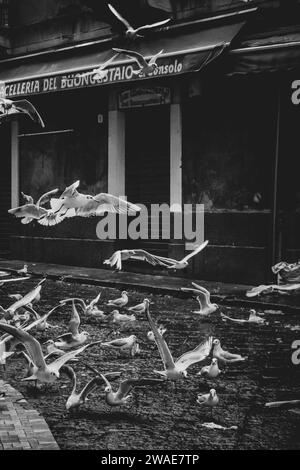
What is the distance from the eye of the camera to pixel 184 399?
5.67 metres

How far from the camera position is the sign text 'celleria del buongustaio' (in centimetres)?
1356

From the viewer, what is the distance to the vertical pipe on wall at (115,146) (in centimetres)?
1595

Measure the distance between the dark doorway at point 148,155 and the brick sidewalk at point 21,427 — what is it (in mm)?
10461

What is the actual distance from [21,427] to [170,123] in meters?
11.0

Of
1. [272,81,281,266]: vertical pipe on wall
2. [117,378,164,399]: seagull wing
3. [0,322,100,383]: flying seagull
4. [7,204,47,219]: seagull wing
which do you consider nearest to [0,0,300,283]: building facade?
[272,81,281,266]: vertical pipe on wall

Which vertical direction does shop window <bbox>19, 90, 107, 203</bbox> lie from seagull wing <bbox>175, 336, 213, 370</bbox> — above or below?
above

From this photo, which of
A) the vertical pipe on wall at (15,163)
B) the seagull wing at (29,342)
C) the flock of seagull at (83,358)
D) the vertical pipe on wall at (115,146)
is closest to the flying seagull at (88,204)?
the flock of seagull at (83,358)

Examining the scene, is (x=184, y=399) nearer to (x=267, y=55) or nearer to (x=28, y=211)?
(x=28, y=211)

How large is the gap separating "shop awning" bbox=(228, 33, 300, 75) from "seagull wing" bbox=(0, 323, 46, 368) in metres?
8.58

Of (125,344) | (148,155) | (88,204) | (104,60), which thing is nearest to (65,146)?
(148,155)

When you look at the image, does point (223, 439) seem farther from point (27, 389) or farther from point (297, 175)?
point (297, 175)

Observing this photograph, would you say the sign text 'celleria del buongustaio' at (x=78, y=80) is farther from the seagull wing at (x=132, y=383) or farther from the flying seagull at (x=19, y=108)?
the seagull wing at (x=132, y=383)

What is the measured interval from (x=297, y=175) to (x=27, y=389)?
8.85 m

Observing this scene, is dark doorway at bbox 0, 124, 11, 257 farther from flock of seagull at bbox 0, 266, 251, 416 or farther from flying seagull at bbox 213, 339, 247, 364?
flying seagull at bbox 213, 339, 247, 364
